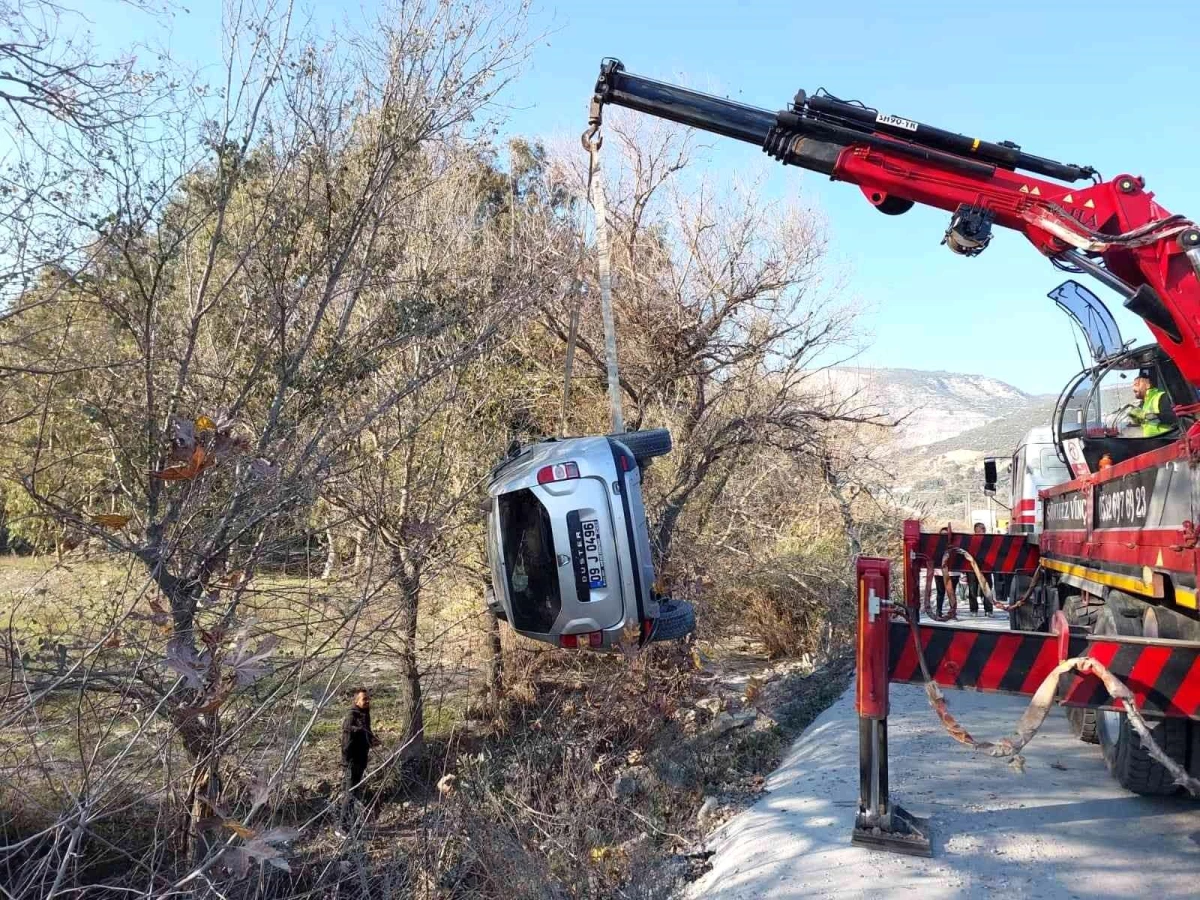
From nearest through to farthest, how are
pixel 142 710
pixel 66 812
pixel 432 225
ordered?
pixel 66 812 → pixel 142 710 → pixel 432 225

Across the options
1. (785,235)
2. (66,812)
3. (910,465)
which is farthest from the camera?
(910,465)

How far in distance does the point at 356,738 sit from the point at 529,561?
3.25 m

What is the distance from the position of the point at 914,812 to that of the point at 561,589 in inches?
98.5

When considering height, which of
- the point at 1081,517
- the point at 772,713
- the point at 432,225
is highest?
the point at 432,225

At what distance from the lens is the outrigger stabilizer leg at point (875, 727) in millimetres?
4562

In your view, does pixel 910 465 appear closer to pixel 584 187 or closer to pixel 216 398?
pixel 584 187

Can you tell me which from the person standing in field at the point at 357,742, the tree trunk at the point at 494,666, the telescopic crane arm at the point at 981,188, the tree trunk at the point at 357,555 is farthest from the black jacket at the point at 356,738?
the telescopic crane arm at the point at 981,188

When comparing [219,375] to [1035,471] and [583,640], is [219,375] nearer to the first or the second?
[583,640]

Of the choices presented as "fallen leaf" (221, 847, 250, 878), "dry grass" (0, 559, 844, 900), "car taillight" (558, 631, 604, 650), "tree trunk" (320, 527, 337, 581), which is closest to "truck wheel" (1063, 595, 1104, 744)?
"dry grass" (0, 559, 844, 900)

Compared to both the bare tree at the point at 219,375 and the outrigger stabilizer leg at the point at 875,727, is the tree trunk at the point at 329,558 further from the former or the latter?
the outrigger stabilizer leg at the point at 875,727

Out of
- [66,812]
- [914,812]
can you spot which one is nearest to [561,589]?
[914,812]

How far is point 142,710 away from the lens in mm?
4758

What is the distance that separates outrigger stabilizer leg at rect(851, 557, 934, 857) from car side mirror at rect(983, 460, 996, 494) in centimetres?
924

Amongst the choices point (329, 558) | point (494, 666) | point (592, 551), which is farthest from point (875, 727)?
point (494, 666)
